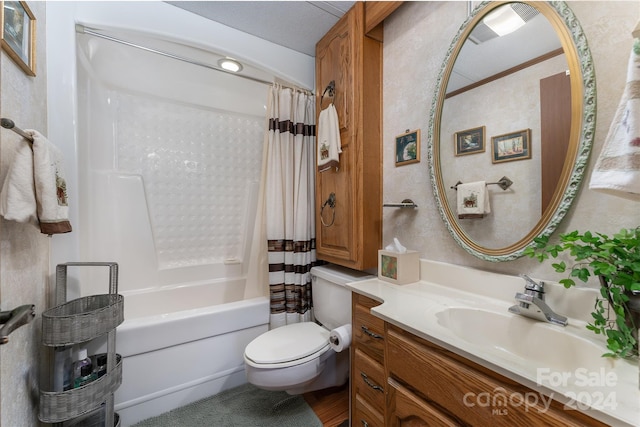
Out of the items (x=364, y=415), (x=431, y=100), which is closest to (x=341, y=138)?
(x=431, y=100)

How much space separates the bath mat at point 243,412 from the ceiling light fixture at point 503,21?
80.4 inches

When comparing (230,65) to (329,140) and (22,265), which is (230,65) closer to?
(329,140)

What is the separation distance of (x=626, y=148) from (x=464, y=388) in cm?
74

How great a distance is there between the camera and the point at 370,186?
5.04ft

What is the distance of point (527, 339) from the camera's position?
2.70 ft

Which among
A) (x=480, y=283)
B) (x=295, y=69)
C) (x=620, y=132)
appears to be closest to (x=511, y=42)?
(x=620, y=132)

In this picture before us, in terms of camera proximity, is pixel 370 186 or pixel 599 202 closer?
pixel 599 202

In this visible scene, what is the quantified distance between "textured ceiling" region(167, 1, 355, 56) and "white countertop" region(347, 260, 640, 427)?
162cm

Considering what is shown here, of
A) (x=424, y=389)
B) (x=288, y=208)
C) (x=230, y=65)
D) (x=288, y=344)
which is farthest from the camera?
(x=230, y=65)

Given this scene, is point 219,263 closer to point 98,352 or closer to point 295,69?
point 98,352

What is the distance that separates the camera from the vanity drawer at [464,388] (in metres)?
0.55

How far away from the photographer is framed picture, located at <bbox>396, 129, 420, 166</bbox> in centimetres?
136

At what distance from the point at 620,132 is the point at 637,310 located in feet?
1.46

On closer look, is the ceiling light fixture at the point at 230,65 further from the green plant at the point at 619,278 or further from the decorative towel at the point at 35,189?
the green plant at the point at 619,278
